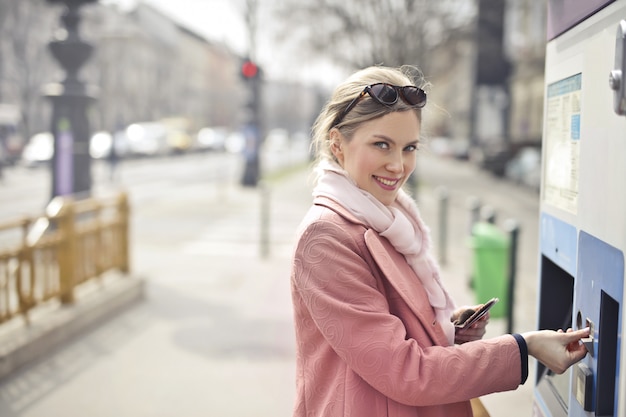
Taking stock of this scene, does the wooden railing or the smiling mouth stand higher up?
the smiling mouth

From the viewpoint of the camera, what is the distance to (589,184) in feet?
5.41

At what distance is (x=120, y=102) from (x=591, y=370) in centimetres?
5452

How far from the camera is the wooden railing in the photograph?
17.5 feet

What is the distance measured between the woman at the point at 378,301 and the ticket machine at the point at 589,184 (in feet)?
0.30

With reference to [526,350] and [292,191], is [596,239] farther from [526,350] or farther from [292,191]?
[292,191]

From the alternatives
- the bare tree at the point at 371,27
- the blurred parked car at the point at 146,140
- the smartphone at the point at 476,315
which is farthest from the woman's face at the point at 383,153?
the blurred parked car at the point at 146,140

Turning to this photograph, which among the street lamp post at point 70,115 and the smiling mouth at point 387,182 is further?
the street lamp post at point 70,115

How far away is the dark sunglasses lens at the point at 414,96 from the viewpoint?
1787 mm

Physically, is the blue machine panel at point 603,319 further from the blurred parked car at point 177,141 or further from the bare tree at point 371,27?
the blurred parked car at point 177,141

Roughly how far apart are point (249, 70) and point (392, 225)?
52.4 feet

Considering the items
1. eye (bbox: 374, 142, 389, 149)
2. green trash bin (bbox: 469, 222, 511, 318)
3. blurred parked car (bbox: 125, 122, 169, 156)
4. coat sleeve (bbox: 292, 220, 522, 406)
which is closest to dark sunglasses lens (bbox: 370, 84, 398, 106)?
eye (bbox: 374, 142, 389, 149)

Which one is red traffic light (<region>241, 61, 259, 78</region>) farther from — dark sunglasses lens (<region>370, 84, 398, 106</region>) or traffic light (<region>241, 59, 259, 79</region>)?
dark sunglasses lens (<region>370, 84, 398, 106</region>)

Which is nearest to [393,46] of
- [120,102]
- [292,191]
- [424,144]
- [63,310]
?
→ [292,191]

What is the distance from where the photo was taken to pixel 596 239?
5.25 ft
